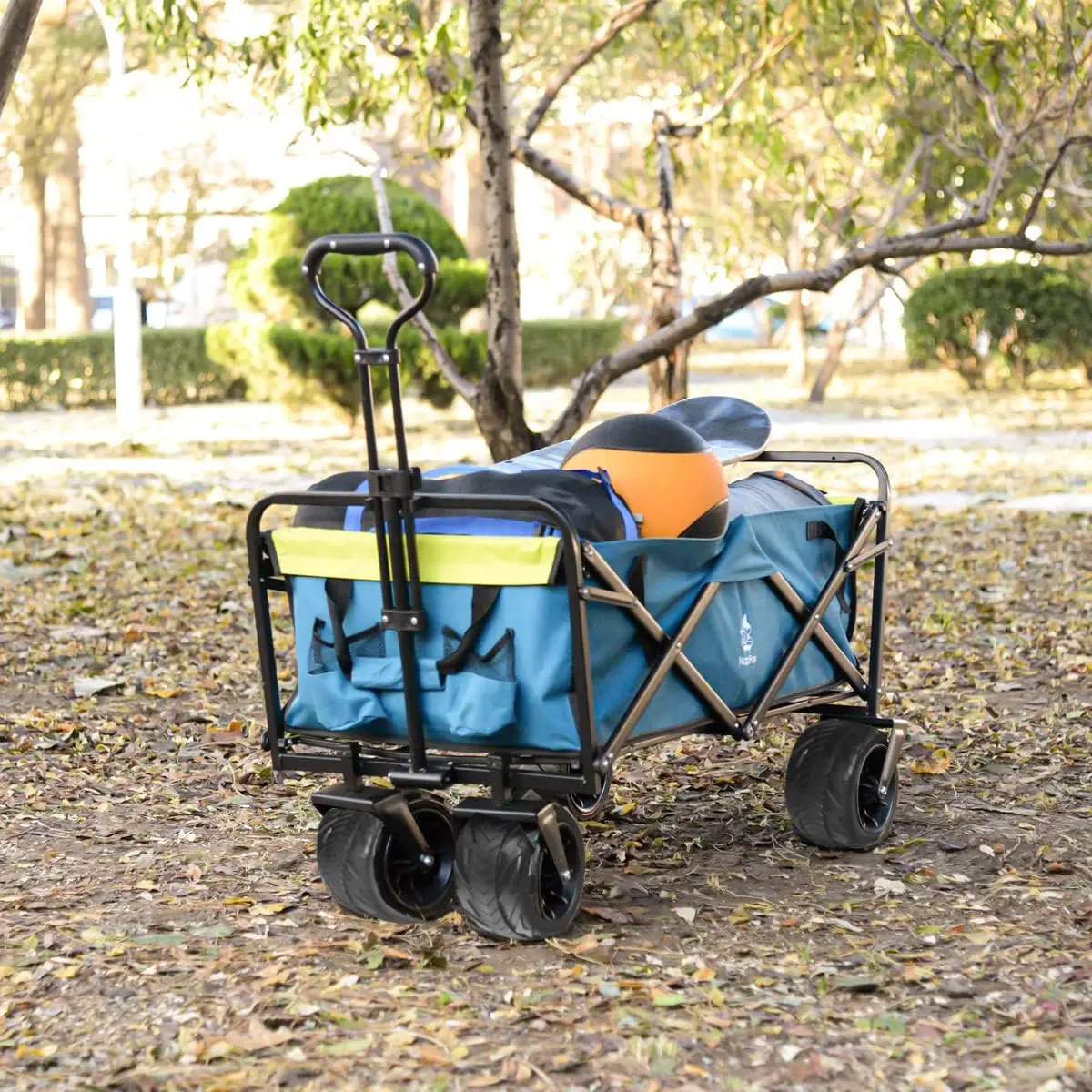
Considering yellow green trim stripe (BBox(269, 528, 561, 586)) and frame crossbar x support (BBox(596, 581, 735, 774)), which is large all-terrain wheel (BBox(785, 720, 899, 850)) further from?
yellow green trim stripe (BBox(269, 528, 561, 586))

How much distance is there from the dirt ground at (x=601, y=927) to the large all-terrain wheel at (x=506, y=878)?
0.20 ft

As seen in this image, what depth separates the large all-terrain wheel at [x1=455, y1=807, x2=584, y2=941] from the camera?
140 inches

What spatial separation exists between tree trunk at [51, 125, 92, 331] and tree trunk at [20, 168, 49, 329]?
25 centimetres

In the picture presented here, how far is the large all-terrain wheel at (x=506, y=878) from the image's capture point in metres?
3.57

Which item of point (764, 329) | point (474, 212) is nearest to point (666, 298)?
point (474, 212)

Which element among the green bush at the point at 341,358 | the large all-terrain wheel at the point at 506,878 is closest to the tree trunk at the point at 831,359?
the green bush at the point at 341,358

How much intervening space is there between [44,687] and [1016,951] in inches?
156

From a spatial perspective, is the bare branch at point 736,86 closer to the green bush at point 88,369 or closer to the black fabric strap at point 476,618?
the black fabric strap at point 476,618

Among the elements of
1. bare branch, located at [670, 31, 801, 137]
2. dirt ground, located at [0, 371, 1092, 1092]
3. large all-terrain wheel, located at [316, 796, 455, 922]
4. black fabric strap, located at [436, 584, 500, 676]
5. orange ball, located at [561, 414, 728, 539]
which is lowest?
dirt ground, located at [0, 371, 1092, 1092]

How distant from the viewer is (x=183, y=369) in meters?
23.0

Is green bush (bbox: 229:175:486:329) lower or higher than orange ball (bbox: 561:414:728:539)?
higher

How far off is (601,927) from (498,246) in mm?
4675

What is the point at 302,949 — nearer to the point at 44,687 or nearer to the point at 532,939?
the point at 532,939

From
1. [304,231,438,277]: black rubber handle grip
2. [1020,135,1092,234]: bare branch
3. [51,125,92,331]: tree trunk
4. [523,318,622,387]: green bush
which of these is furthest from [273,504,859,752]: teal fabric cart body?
[51,125,92,331]: tree trunk
